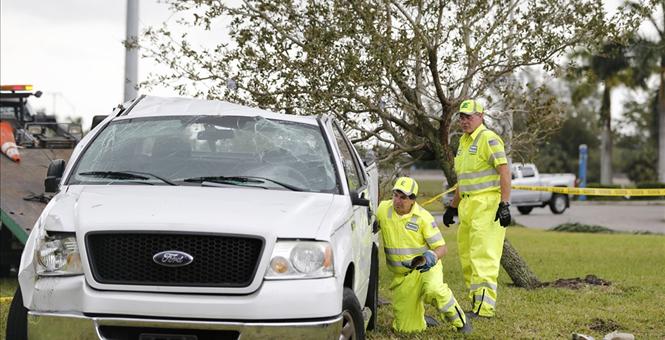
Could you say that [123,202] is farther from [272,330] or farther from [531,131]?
[531,131]

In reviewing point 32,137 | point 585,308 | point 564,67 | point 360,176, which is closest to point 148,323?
point 360,176

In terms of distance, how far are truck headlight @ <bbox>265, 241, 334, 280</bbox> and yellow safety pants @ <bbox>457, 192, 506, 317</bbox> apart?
10.3 ft

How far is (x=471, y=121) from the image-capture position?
8.02m

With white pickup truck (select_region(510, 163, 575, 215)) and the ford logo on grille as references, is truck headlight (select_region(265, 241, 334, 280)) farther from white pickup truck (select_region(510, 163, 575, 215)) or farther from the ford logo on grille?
white pickup truck (select_region(510, 163, 575, 215))

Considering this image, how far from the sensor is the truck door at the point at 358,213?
19.1 ft

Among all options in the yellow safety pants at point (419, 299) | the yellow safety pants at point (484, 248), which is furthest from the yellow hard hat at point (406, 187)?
the yellow safety pants at point (484, 248)

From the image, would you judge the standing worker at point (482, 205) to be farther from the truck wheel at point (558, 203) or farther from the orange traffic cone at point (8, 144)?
the truck wheel at point (558, 203)

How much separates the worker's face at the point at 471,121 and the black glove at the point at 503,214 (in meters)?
0.68

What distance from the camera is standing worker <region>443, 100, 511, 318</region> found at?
785 centimetres

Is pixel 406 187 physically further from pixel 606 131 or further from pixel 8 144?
pixel 606 131

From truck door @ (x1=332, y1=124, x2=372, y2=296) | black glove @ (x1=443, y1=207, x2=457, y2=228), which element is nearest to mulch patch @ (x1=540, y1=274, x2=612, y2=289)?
black glove @ (x1=443, y1=207, x2=457, y2=228)

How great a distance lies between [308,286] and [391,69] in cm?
497

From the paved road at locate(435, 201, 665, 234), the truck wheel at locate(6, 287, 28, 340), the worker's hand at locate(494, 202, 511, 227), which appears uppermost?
the worker's hand at locate(494, 202, 511, 227)

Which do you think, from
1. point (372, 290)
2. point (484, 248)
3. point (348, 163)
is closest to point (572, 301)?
point (484, 248)
